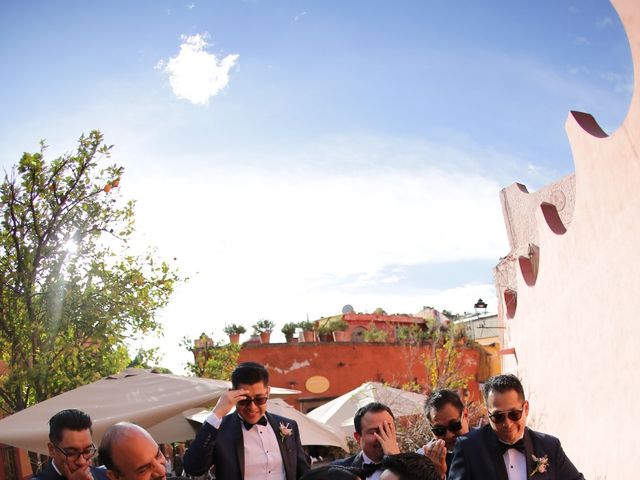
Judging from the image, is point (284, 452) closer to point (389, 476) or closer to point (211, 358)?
point (389, 476)

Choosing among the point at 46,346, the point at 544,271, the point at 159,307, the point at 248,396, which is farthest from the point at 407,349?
the point at 248,396

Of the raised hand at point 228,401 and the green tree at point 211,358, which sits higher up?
the green tree at point 211,358

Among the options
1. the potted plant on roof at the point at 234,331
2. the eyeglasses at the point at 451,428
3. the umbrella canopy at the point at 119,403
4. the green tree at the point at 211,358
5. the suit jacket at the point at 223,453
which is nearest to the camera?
the eyeglasses at the point at 451,428

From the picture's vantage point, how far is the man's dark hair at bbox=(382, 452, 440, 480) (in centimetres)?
207

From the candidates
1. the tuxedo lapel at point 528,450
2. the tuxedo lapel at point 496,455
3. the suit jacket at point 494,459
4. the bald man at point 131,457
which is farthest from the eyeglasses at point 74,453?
the tuxedo lapel at point 528,450

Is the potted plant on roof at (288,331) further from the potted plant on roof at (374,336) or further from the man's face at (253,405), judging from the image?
the man's face at (253,405)

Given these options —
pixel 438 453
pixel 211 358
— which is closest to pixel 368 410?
pixel 438 453

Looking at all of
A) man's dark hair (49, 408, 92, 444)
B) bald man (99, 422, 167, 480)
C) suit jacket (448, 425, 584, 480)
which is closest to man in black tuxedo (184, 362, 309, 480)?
man's dark hair (49, 408, 92, 444)

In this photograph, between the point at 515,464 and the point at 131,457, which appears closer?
the point at 131,457

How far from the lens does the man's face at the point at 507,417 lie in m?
2.96

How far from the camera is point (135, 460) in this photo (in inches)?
87.1

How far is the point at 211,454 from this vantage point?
3.62 m

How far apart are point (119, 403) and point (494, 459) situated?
327 cm

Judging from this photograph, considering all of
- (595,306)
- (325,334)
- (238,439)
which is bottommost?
(238,439)
